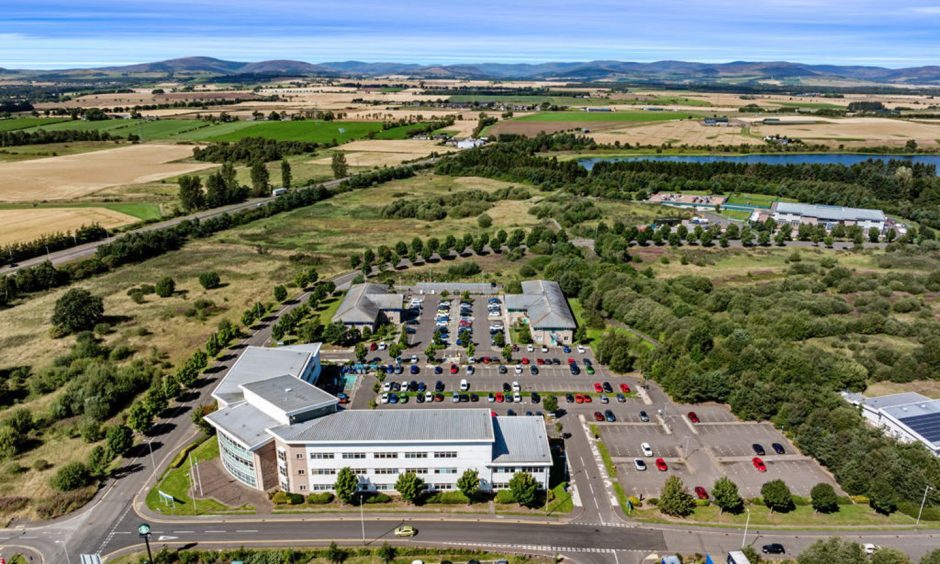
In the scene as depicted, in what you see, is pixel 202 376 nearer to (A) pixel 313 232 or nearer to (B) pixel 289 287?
(B) pixel 289 287

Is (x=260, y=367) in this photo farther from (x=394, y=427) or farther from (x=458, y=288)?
(x=458, y=288)

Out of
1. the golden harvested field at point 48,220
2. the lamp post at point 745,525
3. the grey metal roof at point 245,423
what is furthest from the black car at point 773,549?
the golden harvested field at point 48,220

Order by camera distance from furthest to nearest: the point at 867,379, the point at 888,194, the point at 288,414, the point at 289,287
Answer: the point at 888,194, the point at 289,287, the point at 867,379, the point at 288,414

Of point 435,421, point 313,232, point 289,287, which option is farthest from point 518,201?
point 435,421

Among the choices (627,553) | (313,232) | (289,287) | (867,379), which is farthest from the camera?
(313,232)

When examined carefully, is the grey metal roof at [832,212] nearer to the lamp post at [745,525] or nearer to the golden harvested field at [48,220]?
the lamp post at [745,525]

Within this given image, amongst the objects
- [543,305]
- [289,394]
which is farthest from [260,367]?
[543,305]

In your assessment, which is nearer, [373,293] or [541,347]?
[541,347]
